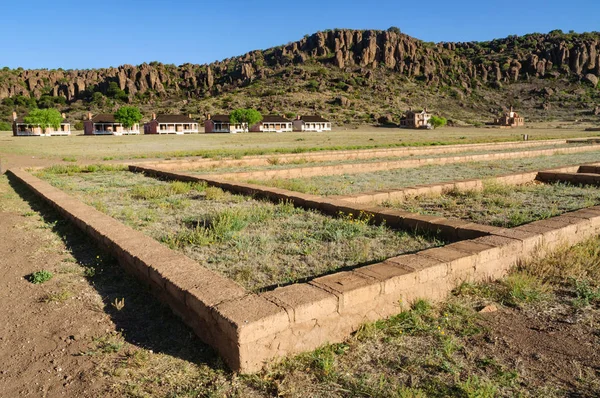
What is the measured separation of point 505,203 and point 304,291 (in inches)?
248

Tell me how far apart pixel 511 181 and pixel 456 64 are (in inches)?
5353

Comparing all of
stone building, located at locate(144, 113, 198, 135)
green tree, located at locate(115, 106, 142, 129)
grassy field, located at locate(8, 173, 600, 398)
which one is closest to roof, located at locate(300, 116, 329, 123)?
stone building, located at locate(144, 113, 198, 135)

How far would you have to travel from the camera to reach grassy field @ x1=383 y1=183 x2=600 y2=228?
7.17 metres

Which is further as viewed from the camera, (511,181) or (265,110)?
(265,110)

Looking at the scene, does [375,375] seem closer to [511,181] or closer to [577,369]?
[577,369]

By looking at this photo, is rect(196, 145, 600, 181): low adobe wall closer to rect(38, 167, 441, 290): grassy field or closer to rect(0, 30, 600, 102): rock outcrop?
rect(38, 167, 441, 290): grassy field

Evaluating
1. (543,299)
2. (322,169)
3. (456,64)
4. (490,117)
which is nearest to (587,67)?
(456,64)

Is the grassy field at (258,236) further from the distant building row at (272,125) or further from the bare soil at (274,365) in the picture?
the distant building row at (272,125)

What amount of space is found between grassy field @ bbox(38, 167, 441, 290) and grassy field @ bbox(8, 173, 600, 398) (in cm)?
112

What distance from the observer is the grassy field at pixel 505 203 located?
282 inches

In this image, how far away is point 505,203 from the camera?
8312 millimetres

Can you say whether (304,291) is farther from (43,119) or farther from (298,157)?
(43,119)

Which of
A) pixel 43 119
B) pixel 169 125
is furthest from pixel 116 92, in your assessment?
pixel 43 119

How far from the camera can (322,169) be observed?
48.1 ft
